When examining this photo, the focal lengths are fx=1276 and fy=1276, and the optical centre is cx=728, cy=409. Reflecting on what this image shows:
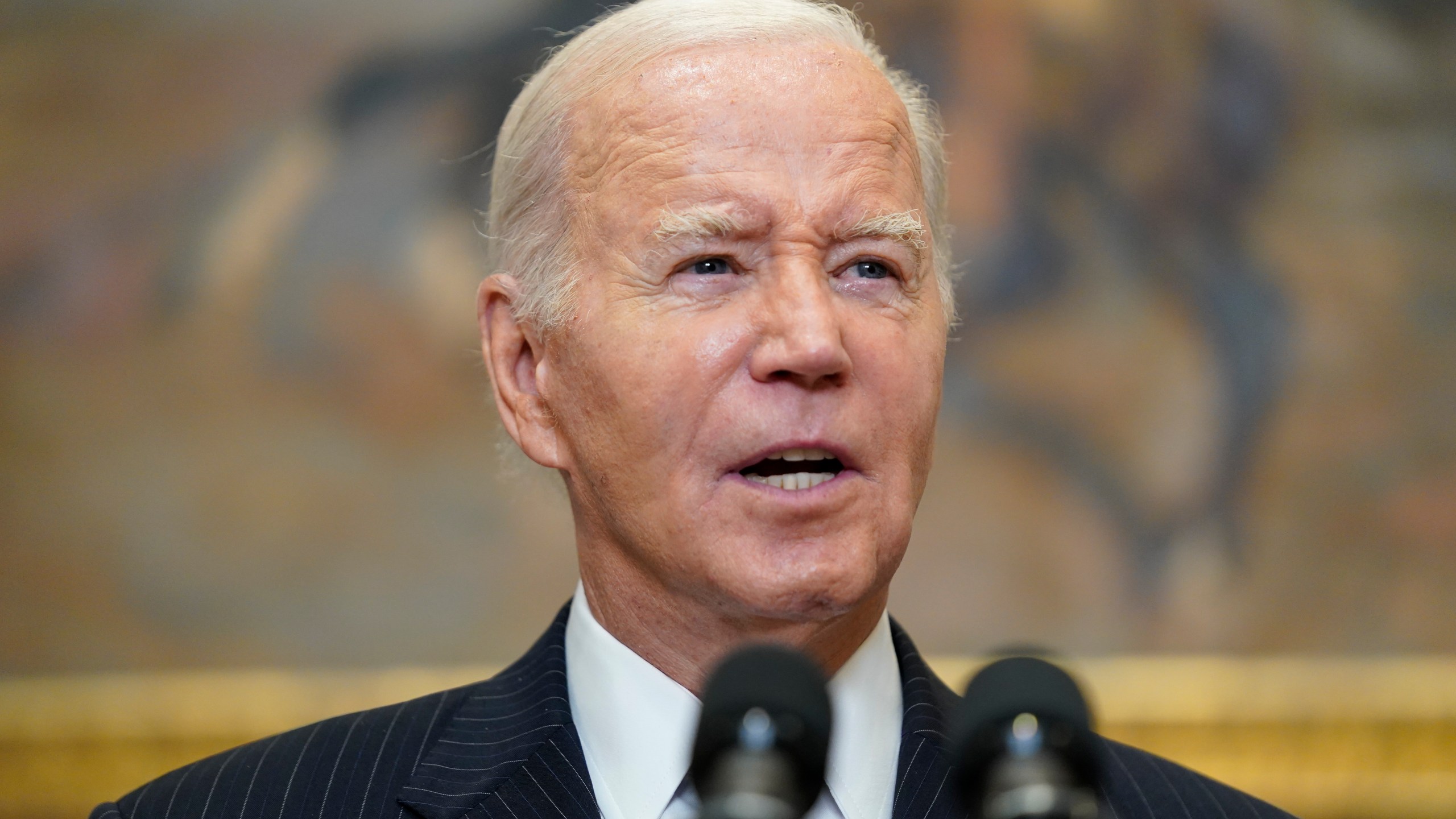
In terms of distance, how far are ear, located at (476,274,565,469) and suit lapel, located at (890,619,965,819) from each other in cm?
71

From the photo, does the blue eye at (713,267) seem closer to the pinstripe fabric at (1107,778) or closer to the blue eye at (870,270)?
the blue eye at (870,270)

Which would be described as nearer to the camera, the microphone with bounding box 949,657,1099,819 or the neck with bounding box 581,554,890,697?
the microphone with bounding box 949,657,1099,819

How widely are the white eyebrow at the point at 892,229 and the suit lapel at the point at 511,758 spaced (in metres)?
0.90

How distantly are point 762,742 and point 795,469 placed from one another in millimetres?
998

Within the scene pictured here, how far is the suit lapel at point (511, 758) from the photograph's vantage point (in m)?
1.99

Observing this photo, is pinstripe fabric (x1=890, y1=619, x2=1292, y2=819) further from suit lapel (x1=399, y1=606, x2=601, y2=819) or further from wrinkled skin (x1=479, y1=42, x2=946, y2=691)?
suit lapel (x1=399, y1=606, x2=601, y2=819)

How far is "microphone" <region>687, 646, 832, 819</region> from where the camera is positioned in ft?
3.12

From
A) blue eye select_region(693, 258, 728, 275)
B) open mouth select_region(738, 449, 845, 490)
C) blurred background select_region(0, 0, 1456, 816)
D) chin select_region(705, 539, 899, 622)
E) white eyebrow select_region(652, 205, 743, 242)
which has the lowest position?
blurred background select_region(0, 0, 1456, 816)

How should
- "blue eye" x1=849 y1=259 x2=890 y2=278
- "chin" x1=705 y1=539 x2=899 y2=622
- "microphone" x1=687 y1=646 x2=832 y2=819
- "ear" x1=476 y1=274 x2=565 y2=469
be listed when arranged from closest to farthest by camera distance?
"microphone" x1=687 y1=646 x2=832 y2=819
"chin" x1=705 y1=539 x2=899 y2=622
"blue eye" x1=849 y1=259 x2=890 y2=278
"ear" x1=476 y1=274 x2=565 y2=469

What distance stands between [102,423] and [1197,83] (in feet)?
14.6

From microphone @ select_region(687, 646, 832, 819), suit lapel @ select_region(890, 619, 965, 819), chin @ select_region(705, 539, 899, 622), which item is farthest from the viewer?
suit lapel @ select_region(890, 619, 965, 819)

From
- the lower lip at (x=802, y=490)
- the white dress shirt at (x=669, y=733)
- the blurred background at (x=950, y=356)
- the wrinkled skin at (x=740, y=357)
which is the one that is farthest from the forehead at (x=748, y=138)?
the blurred background at (x=950, y=356)

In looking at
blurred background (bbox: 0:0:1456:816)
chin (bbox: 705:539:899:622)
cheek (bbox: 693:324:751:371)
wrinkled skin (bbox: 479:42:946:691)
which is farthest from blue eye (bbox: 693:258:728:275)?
blurred background (bbox: 0:0:1456:816)

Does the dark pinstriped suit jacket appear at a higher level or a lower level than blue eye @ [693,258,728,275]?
lower
